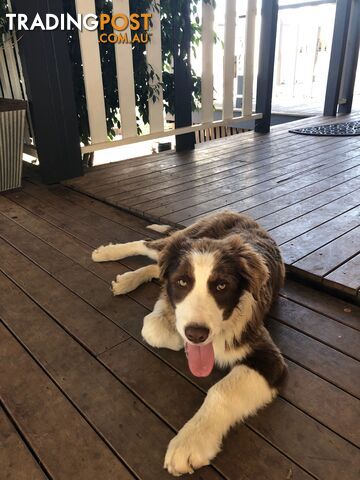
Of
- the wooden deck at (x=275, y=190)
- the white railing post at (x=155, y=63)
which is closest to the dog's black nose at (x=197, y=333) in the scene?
the wooden deck at (x=275, y=190)

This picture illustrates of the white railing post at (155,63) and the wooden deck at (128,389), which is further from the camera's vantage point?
the white railing post at (155,63)

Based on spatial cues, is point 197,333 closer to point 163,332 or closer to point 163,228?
point 163,332

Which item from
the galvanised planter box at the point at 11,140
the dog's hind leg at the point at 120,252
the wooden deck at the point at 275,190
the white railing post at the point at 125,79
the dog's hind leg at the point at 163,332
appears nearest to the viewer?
the dog's hind leg at the point at 163,332

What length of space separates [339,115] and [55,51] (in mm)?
6453

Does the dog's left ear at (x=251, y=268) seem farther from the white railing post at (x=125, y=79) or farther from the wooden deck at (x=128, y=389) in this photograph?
the white railing post at (x=125, y=79)

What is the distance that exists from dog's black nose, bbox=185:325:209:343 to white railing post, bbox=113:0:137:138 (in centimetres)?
378

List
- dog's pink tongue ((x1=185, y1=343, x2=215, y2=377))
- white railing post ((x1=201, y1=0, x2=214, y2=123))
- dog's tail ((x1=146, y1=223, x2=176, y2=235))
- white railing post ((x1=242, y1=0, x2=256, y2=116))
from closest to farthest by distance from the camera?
dog's pink tongue ((x1=185, y1=343, x2=215, y2=377)) < dog's tail ((x1=146, y1=223, x2=176, y2=235)) < white railing post ((x1=201, y1=0, x2=214, y2=123)) < white railing post ((x1=242, y1=0, x2=256, y2=116))

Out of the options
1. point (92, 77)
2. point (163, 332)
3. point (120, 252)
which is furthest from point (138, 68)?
point (163, 332)

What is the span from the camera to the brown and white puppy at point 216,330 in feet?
4.71

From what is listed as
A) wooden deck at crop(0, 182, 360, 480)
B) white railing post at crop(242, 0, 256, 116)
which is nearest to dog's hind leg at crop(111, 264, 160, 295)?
wooden deck at crop(0, 182, 360, 480)

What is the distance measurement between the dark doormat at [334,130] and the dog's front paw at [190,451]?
19.4 feet

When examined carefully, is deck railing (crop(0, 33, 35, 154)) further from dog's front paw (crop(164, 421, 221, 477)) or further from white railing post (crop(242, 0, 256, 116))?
dog's front paw (crop(164, 421, 221, 477))

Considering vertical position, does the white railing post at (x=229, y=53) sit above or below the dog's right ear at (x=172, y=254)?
above

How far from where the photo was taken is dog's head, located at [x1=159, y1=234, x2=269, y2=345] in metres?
1.49
